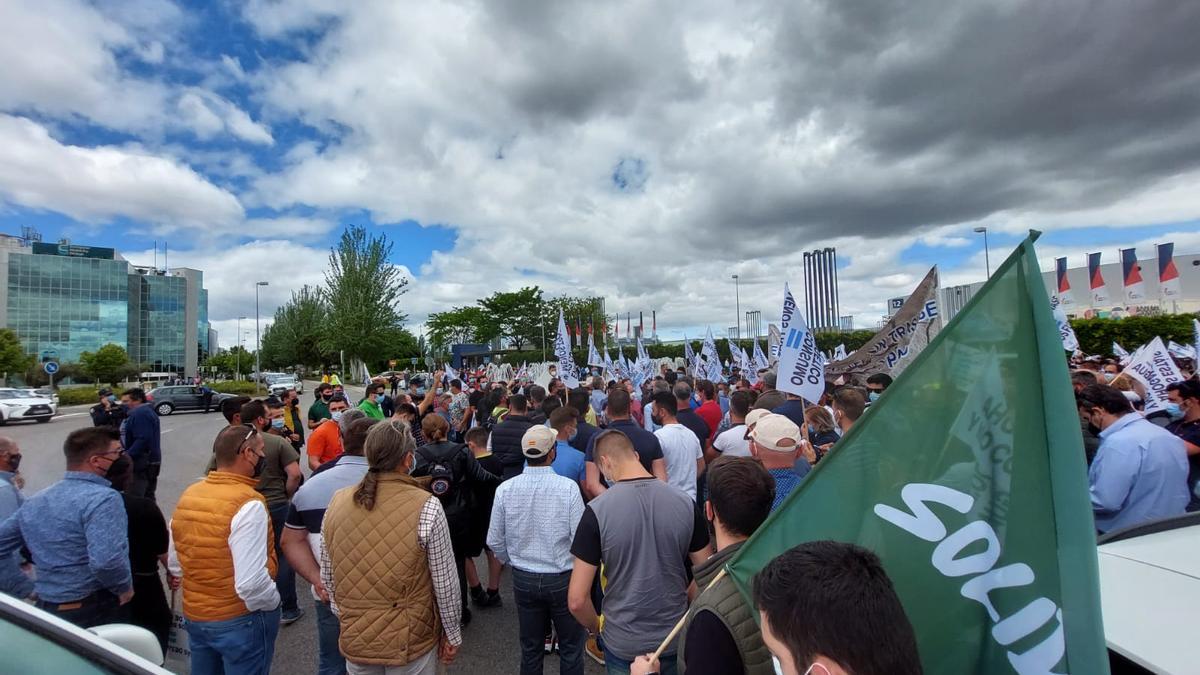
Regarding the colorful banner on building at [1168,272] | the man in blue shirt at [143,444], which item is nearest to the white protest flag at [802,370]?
the man in blue shirt at [143,444]

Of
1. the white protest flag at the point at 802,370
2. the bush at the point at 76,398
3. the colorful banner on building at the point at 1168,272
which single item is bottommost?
the bush at the point at 76,398

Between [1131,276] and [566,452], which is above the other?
[1131,276]

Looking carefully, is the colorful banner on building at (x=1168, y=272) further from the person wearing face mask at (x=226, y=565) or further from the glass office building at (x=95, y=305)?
the glass office building at (x=95, y=305)

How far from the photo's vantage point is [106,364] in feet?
193

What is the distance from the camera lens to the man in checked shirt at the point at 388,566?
283 cm

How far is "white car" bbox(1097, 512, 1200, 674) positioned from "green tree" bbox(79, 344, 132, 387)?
248ft

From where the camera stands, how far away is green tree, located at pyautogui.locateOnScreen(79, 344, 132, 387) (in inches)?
2313

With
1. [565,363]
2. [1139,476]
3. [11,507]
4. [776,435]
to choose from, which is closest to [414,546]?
[776,435]

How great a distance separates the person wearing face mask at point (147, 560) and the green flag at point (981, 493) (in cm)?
377

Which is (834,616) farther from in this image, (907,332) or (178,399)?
(178,399)

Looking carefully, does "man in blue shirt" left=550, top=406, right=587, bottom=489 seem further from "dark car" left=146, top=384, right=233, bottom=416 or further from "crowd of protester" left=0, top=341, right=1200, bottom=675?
"dark car" left=146, top=384, right=233, bottom=416

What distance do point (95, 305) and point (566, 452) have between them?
119398 mm

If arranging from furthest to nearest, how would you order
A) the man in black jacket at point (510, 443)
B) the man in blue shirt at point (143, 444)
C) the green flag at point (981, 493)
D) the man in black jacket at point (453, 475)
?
1. the man in blue shirt at point (143, 444)
2. the man in black jacket at point (510, 443)
3. the man in black jacket at point (453, 475)
4. the green flag at point (981, 493)

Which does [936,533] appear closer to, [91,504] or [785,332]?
[91,504]
